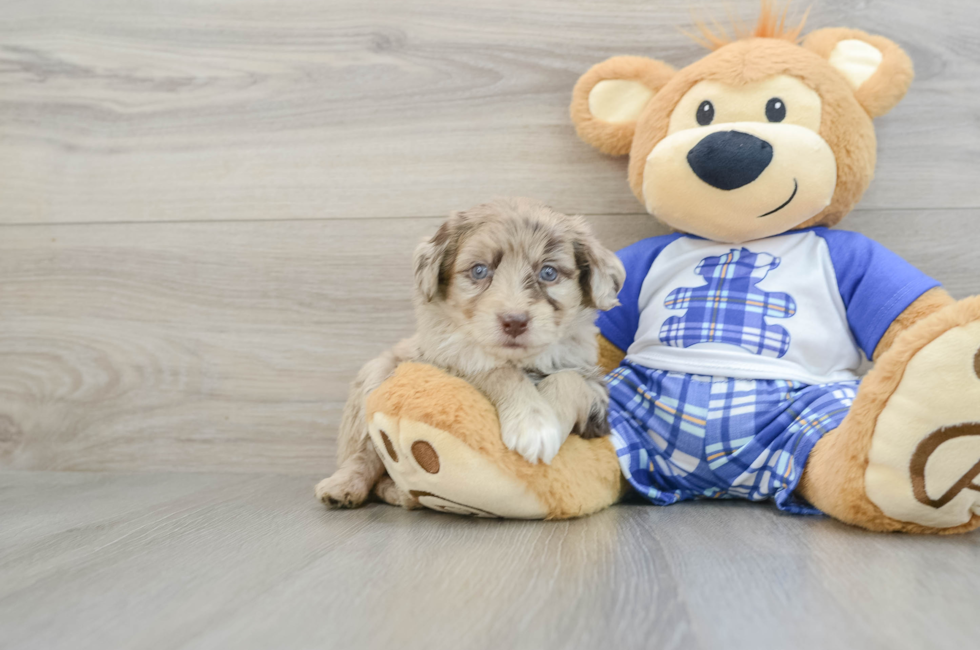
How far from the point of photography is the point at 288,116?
67.5 inches

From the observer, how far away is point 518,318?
3.53 feet

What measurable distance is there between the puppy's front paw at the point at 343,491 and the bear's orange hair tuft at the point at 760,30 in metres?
1.19

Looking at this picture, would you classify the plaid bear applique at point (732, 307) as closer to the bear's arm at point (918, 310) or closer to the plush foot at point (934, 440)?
the bear's arm at point (918, 310)

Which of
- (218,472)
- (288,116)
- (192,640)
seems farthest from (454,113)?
(192,640)

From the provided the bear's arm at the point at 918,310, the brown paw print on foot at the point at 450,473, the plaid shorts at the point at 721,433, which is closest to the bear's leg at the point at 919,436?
the plaid shorts at the point at 721,433

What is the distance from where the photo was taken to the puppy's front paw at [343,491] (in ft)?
4.17

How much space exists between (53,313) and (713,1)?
185 centimetres

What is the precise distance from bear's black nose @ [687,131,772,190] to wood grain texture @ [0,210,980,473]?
27.1 inches

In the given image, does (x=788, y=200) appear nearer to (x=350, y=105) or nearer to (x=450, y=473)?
(x=450, y=473)

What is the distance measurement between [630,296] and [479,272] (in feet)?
1.37

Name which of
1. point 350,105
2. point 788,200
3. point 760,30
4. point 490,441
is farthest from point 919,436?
point 350,105

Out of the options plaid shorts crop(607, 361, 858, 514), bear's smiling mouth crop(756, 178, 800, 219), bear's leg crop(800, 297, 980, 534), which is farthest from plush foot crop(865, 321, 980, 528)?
bear's smiling mouth crop(756, 178, 800, 219)

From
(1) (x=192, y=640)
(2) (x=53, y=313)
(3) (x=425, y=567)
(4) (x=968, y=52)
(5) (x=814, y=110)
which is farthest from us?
(2) (x=53, y=313)

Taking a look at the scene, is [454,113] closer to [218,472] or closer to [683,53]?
[683,53]
